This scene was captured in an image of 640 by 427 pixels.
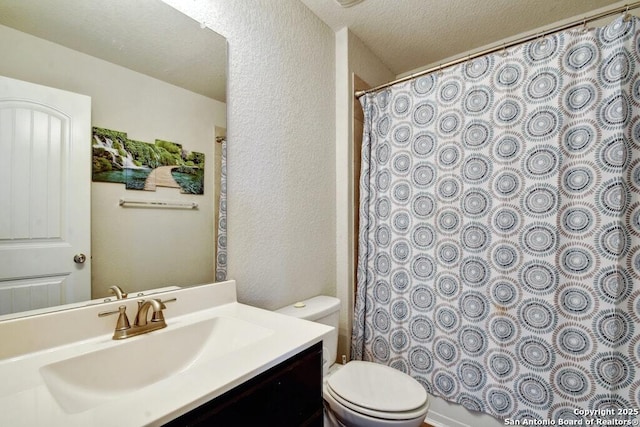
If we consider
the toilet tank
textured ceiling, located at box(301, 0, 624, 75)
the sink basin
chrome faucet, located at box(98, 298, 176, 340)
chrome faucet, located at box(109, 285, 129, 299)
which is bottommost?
the toilet tank

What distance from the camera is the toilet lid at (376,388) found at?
43.5 inches

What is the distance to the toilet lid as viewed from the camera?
1.10 m

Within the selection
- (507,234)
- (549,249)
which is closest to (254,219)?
(507,234)

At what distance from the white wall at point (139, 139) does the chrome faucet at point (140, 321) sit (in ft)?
0.33

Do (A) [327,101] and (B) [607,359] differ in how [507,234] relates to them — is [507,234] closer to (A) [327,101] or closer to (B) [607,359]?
(B) [607,359]

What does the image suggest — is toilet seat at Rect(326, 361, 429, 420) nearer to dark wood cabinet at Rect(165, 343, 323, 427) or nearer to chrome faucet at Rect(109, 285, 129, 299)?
dark wood cabinet at Rect(165, 343, 323, 427)

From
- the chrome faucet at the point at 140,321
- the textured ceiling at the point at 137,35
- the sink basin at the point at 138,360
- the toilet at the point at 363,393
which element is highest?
the textured ceiling at the point at 137,35

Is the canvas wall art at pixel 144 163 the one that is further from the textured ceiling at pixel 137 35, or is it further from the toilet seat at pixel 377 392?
the toilet seat at pixel 377 392

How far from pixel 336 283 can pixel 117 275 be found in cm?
120

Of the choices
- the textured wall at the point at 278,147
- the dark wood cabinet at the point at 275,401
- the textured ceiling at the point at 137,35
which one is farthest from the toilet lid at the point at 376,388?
the textured ceiling at the point at 137,35

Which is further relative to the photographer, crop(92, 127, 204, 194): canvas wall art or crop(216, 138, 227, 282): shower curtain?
crop(216, 138, 227, 282): shower curtain

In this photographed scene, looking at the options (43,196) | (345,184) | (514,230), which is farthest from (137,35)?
(514,230)

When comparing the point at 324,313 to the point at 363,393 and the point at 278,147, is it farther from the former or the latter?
the point at 278,147

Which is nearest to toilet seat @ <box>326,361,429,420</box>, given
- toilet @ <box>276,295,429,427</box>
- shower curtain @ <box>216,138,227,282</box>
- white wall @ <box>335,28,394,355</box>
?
toilet @ <box>276,295,429,427</box>
